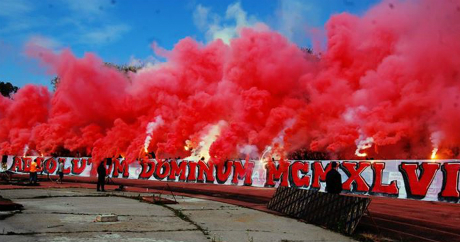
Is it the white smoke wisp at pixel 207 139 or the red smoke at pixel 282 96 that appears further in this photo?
the white smoke wisp at pixel 207 139

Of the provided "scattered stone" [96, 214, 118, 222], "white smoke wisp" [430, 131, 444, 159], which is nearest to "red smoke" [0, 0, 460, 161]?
"white smoke wisp" [430, 131, 444, 159]

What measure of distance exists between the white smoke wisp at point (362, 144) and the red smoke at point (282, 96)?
0.21m

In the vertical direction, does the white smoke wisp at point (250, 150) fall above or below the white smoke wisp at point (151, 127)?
below

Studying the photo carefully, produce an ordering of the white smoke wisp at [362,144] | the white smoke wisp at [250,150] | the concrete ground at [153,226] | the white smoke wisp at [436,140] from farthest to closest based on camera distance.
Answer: the white smoke wisp at [250,150] < the white smoke wisp at [362,144] < the white smoke wisp at [436,140] < the concrete ground at [153,226]

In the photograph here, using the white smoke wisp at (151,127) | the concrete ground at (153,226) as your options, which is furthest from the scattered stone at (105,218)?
the white smoke wisp at (151,127)

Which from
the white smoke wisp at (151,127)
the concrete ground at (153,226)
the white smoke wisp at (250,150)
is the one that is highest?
the white smoke wisp at (151,127)

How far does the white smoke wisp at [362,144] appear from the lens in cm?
2741

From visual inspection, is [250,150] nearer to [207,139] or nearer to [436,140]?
[207,139]

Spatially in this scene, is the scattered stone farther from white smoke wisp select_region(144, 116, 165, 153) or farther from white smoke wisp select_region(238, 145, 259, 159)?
white smoke wisp select_region(144, 116, 165, 153)

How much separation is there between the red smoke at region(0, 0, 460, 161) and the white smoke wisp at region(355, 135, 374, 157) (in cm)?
21

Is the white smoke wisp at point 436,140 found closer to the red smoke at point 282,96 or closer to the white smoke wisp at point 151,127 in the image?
the red smoke at point 282,96

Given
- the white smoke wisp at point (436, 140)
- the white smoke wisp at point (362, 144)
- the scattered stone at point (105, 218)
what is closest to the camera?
the scattered stone at point (105, 218)

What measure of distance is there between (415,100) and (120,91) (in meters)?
29.5

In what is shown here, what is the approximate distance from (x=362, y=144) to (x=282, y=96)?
355 inches
